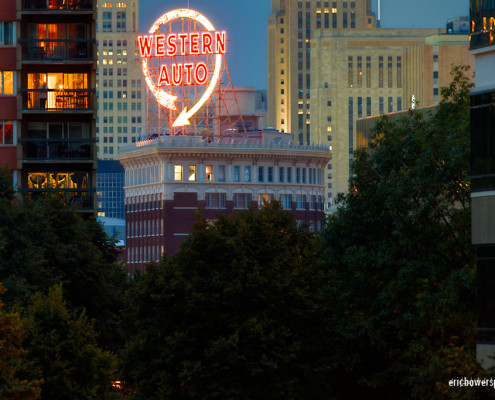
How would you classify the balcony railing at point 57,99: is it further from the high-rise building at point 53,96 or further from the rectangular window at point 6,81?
the rectangular window at point 6,81

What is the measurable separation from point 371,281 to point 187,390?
428 inches

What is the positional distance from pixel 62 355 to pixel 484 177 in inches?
877

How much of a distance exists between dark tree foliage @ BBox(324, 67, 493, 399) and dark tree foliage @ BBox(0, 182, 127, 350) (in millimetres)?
15746

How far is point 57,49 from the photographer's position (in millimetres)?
112250

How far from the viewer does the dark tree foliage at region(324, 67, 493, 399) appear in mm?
65125

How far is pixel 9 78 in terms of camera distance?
371 ft

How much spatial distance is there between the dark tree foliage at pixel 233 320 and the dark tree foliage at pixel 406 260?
2063 millimetres

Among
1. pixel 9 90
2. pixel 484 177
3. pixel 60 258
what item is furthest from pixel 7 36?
pixel 484 177

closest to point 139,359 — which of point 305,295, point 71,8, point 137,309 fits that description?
point 137,309

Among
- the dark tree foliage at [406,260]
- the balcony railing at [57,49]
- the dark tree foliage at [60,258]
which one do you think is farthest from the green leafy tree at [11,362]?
the balcony railing at [57,49]

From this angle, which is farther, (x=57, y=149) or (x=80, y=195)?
(x=80, y=195)

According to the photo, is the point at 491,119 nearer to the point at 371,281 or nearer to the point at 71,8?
the point at 371,281

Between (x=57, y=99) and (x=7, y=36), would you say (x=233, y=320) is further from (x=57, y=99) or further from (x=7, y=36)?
(x=7, y=36)

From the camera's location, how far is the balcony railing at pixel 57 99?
112375 mm
